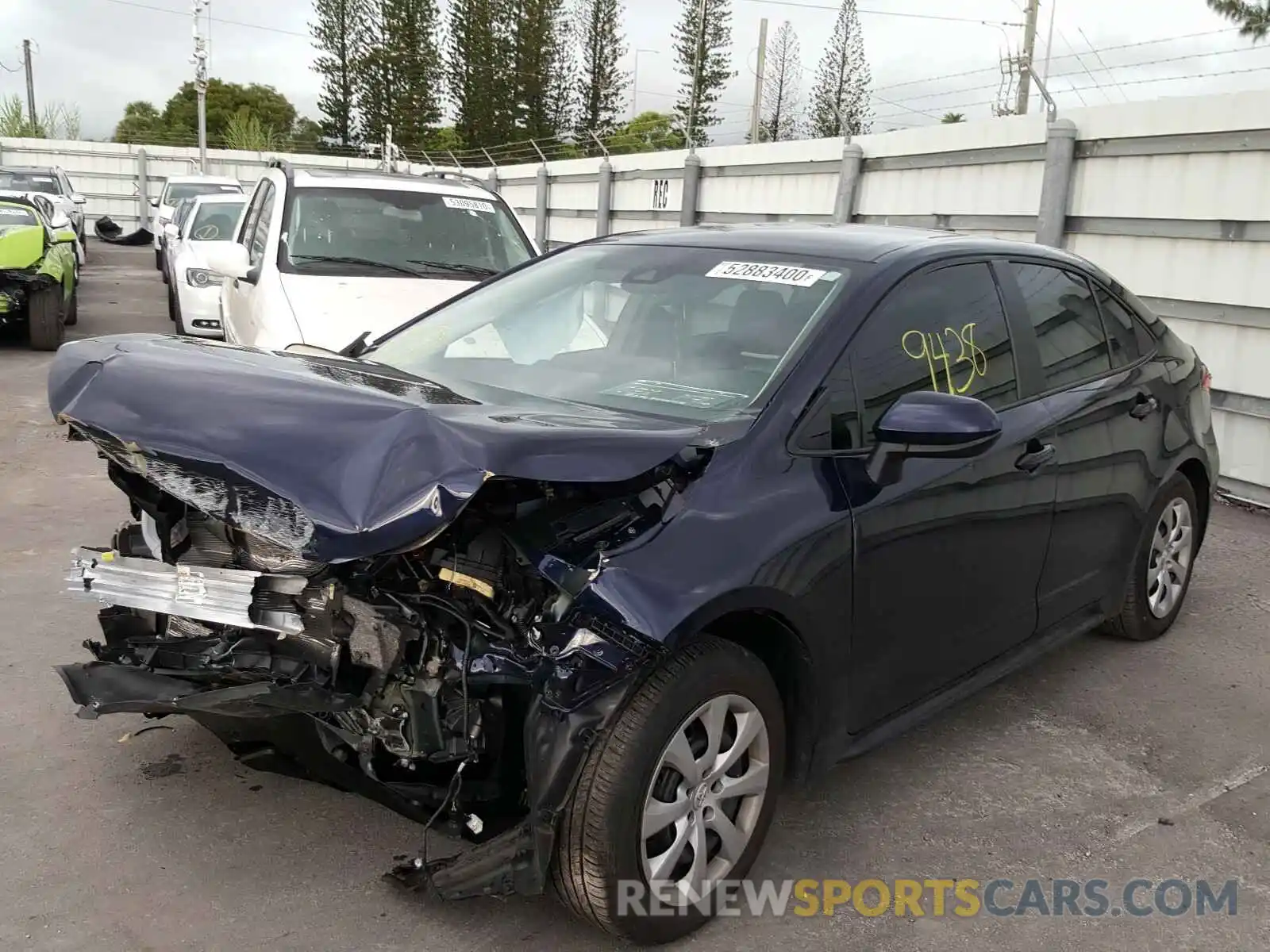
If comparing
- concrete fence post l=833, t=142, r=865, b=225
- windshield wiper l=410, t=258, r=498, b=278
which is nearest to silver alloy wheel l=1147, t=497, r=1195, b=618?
windshield wiper l=410, t=258, r=498, b=278

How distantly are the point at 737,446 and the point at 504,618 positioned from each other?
27.9 inches

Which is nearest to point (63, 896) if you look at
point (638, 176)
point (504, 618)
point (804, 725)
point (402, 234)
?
point (504, 618)

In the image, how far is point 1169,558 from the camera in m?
4.87

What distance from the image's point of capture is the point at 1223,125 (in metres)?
7.25

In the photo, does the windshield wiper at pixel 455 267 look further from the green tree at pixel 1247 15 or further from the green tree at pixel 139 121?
the green tree at pixel 139 121

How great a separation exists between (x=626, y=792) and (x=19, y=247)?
10819 mm

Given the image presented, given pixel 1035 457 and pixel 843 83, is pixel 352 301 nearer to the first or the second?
pixel 1035 457

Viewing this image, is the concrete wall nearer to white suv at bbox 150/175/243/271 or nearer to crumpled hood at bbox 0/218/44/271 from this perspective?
crumpled hood at bbox 0/218/44/271

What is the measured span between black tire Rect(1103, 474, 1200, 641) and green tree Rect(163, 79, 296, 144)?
7245cm

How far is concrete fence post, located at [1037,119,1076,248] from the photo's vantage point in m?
8.36

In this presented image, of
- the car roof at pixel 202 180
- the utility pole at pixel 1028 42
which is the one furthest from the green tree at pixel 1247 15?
the car roof at pixel 202 180

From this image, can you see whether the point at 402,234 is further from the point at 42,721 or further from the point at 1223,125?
the point at 1223,125

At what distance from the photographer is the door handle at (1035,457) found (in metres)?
3.58

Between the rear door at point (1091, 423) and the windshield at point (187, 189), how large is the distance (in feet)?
60.7
